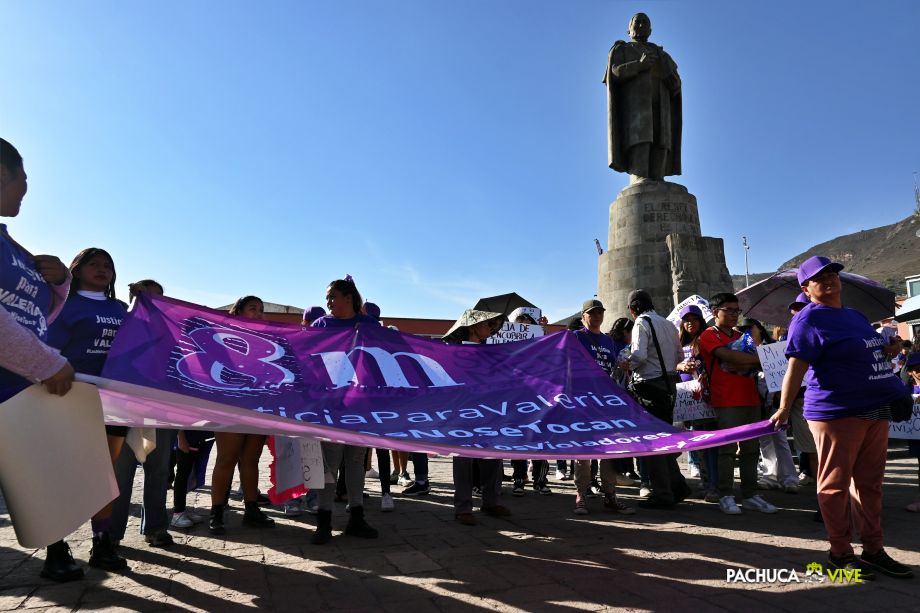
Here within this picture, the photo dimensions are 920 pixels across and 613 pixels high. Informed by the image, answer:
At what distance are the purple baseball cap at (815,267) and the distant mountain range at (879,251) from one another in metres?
86.6

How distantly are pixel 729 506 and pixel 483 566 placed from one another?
2692 mm

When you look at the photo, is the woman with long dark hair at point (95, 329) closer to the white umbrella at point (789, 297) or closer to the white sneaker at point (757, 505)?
the white sneaker at point (757, 505)

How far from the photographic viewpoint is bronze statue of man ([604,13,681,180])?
15.0 meters

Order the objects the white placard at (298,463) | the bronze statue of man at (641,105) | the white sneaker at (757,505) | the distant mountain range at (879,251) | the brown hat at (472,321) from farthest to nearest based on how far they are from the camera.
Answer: the distant mountain range at (879,251) → the bronze statue of man at (641,105) → the brown hat at (472,321) → the white sneaker at (757,505) → the white placard at (298,463)

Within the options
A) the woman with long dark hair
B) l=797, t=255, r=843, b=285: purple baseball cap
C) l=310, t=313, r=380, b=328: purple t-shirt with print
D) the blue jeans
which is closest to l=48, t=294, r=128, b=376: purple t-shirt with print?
the woman with long dark hair

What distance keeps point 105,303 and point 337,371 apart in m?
1.65

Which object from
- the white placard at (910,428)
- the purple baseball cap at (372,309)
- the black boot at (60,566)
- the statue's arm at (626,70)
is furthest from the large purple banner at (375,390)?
the statue's arm at (626,70)

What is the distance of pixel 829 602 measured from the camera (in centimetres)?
305

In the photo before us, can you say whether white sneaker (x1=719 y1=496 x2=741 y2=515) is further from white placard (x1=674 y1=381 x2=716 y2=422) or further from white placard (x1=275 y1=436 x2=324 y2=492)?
white placard (x1=275 y1=436 x2=324 y2=492)

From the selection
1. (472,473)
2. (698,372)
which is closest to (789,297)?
(698,372)

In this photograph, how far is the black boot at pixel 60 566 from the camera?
3.51 metres

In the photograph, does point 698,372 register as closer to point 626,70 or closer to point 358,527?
point 358,527

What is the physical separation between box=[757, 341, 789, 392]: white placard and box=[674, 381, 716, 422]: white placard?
894 mm

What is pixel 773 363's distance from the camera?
4777 millimetres
